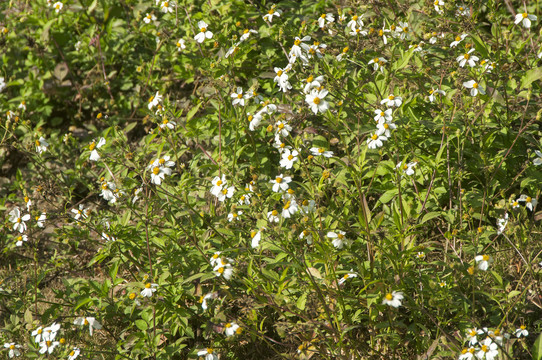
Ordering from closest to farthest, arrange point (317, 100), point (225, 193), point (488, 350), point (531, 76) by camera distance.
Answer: point (488, 350) < point (317, 100) < point (225, 193) < point (531, 76)

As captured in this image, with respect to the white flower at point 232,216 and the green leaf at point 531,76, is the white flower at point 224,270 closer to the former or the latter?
the white flower at point 232,216

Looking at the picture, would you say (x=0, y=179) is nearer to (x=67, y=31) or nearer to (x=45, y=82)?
(x=45, y=82)

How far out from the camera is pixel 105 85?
15.9 feet

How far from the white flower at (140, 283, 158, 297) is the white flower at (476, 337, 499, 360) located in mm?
1460

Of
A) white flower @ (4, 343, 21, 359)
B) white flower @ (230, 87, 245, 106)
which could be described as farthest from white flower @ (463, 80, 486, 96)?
white flower @ (4, 343, 21, 359)

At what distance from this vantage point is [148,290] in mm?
2533

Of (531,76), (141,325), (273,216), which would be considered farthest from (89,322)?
(531,76)

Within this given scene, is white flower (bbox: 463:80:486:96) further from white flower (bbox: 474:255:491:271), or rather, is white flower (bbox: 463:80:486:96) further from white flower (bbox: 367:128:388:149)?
white flower (bbox: 474:255:491:271)

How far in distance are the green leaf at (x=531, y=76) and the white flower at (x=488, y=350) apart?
1.46m

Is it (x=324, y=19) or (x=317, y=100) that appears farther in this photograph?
(x=324, y=19)

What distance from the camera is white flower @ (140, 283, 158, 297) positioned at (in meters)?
2.52

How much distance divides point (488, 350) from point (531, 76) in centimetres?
155

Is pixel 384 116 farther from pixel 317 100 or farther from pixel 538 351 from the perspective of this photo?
pixel 538 351

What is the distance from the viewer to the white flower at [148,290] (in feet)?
8.27
